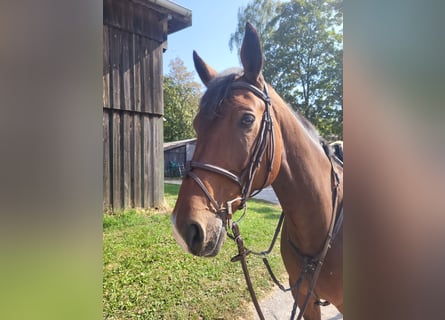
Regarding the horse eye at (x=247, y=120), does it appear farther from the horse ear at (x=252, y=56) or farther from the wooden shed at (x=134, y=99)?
the wooden shed at (x=134, y=99)

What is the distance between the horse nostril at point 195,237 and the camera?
34.2 inches

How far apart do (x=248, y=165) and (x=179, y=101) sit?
107 centimetres

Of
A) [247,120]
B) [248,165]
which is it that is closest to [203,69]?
[247,120]

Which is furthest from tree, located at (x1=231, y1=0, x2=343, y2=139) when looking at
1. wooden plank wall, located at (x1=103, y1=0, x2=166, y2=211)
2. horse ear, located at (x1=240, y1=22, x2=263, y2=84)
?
wooden plank wall, located at (x1=103, y1=0, x2=166, y2=211)

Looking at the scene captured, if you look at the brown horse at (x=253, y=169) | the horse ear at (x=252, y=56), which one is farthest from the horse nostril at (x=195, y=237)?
the horse ear at (x=252, y=56)

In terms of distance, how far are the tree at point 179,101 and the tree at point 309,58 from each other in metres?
0.45

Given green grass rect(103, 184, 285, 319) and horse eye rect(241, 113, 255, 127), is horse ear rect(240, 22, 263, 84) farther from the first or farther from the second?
green grass rect(103, 184, 285, 319)

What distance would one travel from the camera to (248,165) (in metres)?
0.97
